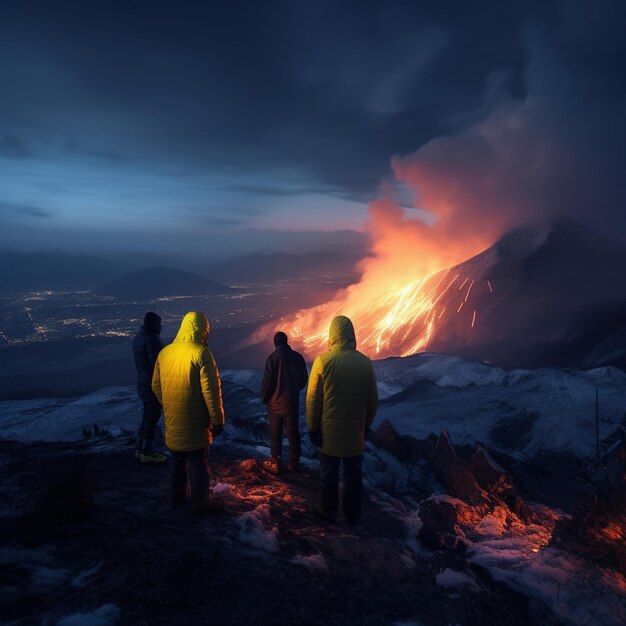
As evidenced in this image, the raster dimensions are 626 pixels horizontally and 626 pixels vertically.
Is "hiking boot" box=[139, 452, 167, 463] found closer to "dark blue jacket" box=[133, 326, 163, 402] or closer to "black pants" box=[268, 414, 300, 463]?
"dark blue jacket" box=[133, 326, 163, 402]

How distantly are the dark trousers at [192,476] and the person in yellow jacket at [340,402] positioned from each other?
5.93 feet

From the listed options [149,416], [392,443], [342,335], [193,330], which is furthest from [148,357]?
[392,443]

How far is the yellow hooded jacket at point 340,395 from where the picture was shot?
6.11 meters

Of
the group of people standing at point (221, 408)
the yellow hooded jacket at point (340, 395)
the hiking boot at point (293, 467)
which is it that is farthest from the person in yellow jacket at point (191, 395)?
the hiking boot at point (293, 467)

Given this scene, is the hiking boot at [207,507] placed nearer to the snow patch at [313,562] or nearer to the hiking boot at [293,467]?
the snow patch at [313,562]

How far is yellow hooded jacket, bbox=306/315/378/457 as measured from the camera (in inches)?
241

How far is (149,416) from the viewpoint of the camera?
8891 mm

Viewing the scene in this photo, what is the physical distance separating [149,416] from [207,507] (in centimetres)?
329

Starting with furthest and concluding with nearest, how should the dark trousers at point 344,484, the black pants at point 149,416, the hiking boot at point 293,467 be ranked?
1. the hiking boot at point 293,467
2. the black pants at point 149,416
3. the dark trousers at point 344,484

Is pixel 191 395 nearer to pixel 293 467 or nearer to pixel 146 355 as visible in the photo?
pixel 146 355

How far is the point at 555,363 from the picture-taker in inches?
2115

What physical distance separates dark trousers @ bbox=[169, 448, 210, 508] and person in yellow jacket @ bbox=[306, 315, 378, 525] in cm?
181

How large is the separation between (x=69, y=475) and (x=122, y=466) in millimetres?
3885

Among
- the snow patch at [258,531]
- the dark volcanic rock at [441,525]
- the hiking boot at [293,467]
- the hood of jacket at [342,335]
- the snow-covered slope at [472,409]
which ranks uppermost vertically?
the hood of jacket at [342,335]
